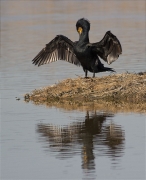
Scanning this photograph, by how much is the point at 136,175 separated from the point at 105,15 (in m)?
32.2

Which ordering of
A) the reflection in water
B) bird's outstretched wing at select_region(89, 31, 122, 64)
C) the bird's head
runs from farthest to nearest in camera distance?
the bird's head, bird's outstretched wing at select_region(89, 31, 122, 64), the reflection in water

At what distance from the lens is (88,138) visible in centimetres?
1211

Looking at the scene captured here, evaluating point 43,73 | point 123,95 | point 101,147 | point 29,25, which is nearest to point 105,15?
point 29,25

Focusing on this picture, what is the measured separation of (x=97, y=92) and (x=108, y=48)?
942mm

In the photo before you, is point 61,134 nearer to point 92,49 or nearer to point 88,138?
point 88,138

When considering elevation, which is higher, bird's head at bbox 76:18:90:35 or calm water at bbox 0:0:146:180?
bird's head at bbox 76:18:90:35

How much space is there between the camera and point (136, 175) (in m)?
9.86

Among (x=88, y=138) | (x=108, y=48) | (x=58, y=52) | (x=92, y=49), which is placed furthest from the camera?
(x=58, y=52)

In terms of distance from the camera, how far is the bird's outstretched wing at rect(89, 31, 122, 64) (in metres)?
15.5

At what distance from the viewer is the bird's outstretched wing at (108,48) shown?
15.5 meters

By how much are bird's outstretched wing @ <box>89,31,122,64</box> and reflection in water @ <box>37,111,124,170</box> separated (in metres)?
2.02

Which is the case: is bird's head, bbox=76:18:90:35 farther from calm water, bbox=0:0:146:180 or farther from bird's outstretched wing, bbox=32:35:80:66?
calm water, bbox=0:0:146:180

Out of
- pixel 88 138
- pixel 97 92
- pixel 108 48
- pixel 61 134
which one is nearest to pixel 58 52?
pixel 108 48

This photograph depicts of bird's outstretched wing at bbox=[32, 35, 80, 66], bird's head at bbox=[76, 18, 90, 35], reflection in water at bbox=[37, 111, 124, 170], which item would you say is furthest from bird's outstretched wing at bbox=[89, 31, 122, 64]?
reflection in water at bbox=[37, 111, 124, 170]
